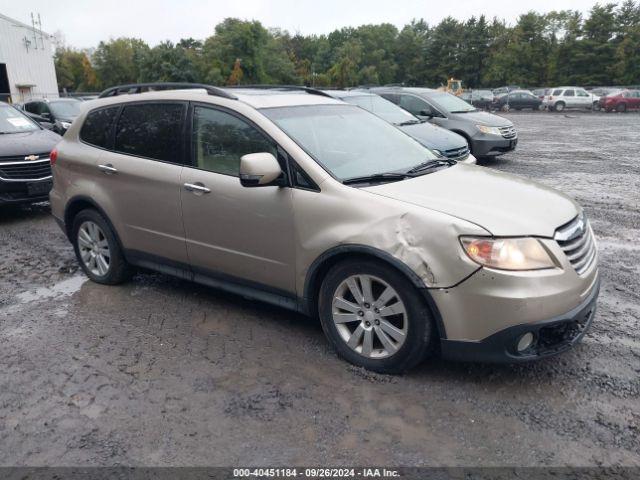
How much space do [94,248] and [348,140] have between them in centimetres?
268

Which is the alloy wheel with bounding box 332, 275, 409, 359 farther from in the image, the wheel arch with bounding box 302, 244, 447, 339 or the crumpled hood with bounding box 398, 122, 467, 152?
the crumpled hood with bounding box 398, 122, 467, 152

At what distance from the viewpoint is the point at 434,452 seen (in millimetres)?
2859

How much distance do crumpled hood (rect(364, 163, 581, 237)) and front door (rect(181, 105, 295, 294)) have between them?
0.73 m

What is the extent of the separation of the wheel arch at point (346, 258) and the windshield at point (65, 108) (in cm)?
1422

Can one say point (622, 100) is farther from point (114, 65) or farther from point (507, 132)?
point (114, 65)

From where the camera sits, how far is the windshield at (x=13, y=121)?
29.5ft

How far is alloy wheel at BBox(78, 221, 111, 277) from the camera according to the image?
205 inches

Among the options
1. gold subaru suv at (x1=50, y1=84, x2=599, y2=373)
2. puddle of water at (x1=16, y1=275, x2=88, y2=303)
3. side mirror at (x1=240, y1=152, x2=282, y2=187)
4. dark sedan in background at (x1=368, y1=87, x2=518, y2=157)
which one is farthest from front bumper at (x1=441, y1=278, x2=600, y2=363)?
dark sedan in background at (x1=368, y1=87, x2=518, y2=157)

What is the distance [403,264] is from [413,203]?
15.5 inches

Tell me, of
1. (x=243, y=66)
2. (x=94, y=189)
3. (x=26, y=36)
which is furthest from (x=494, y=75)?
(x=94, y=189)

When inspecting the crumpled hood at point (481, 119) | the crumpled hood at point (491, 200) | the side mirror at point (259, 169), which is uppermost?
the side mirror at point (259, 169)

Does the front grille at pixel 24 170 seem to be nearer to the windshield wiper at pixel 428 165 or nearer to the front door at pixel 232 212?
the front door at pixel 232 212

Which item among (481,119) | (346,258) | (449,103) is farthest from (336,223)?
(449,103)

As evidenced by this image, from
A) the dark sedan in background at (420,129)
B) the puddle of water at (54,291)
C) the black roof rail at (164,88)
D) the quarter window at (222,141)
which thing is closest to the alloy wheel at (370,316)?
the quarter window at (222,141)
